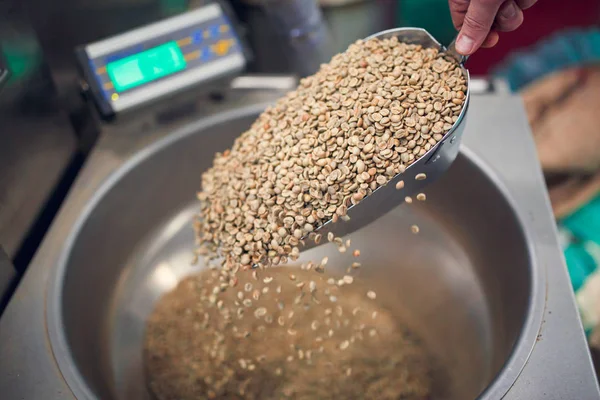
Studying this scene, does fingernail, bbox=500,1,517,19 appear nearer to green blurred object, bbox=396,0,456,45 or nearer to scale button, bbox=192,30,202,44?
scale button, bbox=192,30,202,44

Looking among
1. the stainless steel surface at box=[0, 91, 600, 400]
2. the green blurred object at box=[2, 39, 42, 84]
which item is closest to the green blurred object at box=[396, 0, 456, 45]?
the stainless steel surface at box=[0, 91, 600, 400]

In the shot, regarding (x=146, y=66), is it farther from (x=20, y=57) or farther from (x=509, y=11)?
(x=509, y=11)

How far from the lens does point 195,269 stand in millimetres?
1019

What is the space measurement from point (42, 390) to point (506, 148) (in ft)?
2.84

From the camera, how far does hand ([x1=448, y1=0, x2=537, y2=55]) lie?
2.23 ft

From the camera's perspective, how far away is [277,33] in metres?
1.19

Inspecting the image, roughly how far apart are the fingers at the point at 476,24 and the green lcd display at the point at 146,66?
53 centimetres

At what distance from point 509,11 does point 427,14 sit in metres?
0.86

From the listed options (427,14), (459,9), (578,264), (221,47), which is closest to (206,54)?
(221,47)

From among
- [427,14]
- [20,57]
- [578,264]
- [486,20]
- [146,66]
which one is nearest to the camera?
[486,20]

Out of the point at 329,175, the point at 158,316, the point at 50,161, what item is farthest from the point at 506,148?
the point at 50,161

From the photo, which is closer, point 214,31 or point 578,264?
point 214,31

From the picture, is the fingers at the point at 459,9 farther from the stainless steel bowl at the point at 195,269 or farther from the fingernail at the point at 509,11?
the stainless steel bowl at the point at 195,269

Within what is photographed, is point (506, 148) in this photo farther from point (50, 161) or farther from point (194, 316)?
point (50, 161)
